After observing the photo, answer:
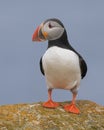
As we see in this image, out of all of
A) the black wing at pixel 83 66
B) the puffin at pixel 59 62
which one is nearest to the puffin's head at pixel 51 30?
the puffin at pixel 59 62

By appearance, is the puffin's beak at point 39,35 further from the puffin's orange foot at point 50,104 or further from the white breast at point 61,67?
the puffin's orange foot at point 50,104

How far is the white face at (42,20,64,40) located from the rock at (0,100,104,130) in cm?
111

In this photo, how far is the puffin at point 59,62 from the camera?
6.62 meters

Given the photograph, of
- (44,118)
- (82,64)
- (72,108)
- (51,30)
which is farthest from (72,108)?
(51,30)

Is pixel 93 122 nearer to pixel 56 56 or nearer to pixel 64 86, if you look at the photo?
pixel 64 86

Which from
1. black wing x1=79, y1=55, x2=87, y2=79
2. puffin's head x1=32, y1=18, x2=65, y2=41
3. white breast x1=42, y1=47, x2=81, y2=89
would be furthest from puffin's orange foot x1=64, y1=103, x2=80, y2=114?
puffin's head x1=32, y1=18, x2=65, y2=41

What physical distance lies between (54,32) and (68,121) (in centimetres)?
146

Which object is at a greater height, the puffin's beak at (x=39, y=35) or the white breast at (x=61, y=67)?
the puffin's beak at (x=39, y=35)

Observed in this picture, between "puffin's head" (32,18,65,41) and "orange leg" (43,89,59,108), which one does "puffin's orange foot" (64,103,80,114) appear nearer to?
"orange leg" (43,89,59,108)

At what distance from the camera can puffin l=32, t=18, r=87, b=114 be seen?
6623 millimetres

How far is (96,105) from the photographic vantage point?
7.30 meters

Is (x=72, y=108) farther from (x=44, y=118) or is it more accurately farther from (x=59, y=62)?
(x=59, y=62)

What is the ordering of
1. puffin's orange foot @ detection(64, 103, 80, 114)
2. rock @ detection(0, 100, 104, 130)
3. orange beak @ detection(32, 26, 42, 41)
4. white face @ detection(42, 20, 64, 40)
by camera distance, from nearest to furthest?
rock @ detection(0, 100, 104, 130) < puffin's orange foot @ detection(64, 103, 80, 114) < white face @ detection(42, 20, 64, 40) < orange beak @ detection(32, 26, 42, 41)

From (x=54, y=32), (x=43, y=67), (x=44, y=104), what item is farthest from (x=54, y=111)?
(x=54, y=32)
